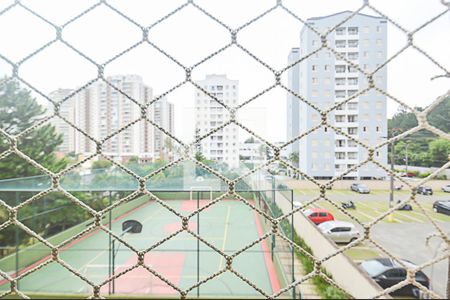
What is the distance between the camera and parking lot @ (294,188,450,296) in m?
0.53

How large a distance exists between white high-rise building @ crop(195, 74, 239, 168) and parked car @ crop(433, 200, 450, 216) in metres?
0.46

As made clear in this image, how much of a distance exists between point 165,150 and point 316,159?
0.44 m

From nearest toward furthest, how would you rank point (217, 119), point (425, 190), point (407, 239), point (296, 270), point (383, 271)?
1. point (425, 190)
2. point (217, 119)
3. point (407, 239)
4. point (383, 271)
5. point (296, 270)

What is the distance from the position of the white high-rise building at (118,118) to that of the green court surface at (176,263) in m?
2.05

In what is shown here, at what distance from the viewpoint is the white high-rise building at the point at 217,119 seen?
657 millimetres

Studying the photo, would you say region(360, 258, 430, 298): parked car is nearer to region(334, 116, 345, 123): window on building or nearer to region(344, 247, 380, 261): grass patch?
region(344, 247, 380, 261): grass patch

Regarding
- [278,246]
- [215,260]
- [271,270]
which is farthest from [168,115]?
[215,260]

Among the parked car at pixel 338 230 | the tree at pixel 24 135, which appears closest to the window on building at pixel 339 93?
the tree at pixel 24 135

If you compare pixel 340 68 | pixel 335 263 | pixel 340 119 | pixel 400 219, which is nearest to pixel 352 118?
pixel 340 119

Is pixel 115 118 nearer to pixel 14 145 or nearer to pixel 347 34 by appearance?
pixel 14 145

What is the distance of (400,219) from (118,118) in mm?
984

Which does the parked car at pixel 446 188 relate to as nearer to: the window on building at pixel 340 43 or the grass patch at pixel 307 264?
the window on building at pixel 340 43

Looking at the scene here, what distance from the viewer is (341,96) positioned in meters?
0.64

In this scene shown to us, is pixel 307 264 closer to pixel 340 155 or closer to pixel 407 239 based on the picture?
pixel 407 239
